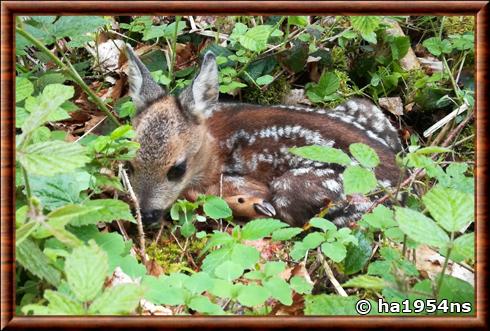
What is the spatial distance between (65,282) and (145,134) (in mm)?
1749

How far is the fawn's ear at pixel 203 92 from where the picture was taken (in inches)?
169

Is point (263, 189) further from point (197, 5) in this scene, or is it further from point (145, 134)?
point (197, 5)

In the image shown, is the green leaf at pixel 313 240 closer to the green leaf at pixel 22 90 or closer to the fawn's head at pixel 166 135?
the fawn's head at pixel 166 135

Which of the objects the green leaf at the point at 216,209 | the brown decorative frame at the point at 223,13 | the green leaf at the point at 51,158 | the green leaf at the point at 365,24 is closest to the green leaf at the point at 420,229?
the brown decorative frame at the point at 223,13

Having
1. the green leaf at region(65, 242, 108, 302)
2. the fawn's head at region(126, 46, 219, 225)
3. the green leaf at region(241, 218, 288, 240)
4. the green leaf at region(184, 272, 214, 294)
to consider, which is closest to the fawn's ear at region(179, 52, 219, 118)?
the fawn's head at region(126, 46, 219, 225)

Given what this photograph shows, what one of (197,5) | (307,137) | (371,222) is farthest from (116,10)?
(307,137)

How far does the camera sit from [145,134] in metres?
4.08

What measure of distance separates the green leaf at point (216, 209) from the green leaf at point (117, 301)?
137 cm

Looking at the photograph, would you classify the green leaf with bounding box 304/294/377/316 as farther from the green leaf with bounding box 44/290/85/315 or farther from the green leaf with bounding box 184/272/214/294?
the green leaf with bounding box 44/290/85/315

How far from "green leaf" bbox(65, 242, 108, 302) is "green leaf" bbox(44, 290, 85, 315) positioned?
0.09 feet

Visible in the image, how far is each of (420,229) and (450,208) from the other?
132mm

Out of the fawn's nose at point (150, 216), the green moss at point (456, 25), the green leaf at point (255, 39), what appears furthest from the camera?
the green moss at point (456, 25)

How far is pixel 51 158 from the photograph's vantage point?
2412 millimetres

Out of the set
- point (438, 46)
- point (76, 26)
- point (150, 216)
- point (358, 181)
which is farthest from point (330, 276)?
point (438, 46)
